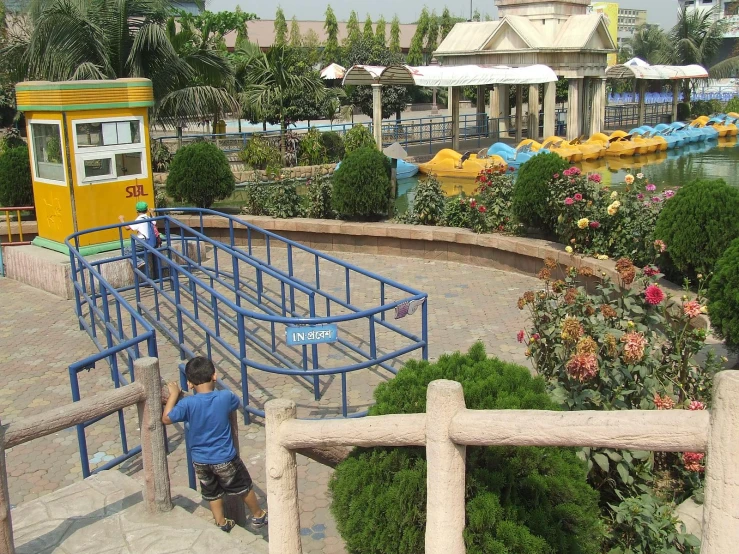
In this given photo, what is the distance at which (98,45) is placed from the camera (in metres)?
14.9

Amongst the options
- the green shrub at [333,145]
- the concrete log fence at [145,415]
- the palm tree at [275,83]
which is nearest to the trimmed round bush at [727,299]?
the concrete log fence at [145,415]

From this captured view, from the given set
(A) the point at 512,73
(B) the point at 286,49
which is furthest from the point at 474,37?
(B) the point at 286,49

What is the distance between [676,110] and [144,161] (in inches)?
1280

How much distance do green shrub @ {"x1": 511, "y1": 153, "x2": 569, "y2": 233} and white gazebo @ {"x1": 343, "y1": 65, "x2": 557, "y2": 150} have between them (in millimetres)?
10572

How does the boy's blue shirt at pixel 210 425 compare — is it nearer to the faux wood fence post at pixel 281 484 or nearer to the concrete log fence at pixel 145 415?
the concrete log fence at pixel 145 415

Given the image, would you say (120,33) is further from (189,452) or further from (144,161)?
(189,452)

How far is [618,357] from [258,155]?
16.9 metres

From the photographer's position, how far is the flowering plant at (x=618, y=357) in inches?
158

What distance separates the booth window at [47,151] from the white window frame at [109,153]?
244mm

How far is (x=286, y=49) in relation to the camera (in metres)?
23.9

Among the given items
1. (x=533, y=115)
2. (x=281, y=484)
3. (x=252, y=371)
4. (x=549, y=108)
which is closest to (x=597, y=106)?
(x=533, y=115)

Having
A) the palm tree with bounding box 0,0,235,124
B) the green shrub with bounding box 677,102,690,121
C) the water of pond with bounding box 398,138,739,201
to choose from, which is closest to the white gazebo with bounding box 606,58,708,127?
the green shrub with bounding box 677,102,690,121

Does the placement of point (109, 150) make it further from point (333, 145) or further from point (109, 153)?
point (333, 145)

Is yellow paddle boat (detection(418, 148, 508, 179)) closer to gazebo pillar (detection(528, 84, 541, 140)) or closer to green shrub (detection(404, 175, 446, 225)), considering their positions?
gazebo pillar (detection(528, 84, 541, 140))
